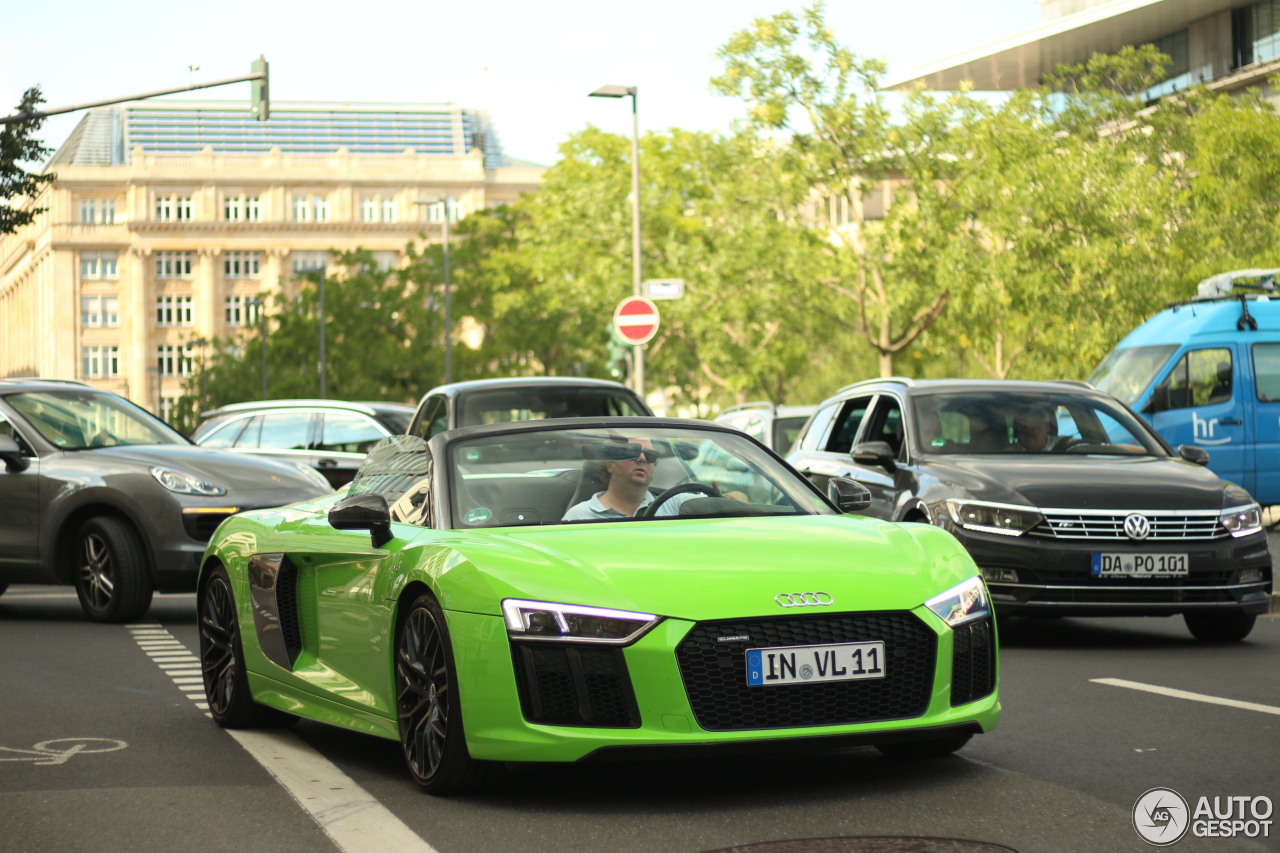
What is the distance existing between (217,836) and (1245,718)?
4.04 meters

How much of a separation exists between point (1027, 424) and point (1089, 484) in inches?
57.2

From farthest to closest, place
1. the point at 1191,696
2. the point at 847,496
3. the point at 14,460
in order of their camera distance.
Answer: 1. the point at 14,460
2. the point at 1191,696
3. the point at 847,496

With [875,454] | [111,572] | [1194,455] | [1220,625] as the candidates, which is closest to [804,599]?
[1220,625]

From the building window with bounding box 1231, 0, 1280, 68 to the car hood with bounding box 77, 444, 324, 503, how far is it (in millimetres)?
47840

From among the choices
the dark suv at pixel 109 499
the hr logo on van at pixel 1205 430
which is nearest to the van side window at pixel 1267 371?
the hr logo on van at pixel 1205 430

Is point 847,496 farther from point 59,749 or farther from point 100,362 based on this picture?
point 100,362

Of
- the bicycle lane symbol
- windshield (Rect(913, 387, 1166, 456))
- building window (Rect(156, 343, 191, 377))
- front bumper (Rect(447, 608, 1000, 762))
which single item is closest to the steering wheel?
front bumper (Rect(447, 608, 1000, 762))

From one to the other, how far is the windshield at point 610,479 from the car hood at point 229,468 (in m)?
6.44

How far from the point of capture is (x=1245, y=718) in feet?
24.8

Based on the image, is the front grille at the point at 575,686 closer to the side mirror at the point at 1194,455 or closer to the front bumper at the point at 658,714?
the front bumper at the point at 658,714

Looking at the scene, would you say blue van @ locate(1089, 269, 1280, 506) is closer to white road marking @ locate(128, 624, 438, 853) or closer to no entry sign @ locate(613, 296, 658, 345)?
no entry sign @ locate(613, 296, 658, 345)

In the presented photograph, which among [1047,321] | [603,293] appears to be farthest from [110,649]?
[603,293]

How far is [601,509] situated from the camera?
675 centimetres

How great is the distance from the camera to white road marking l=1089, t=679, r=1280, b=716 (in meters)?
7.90
